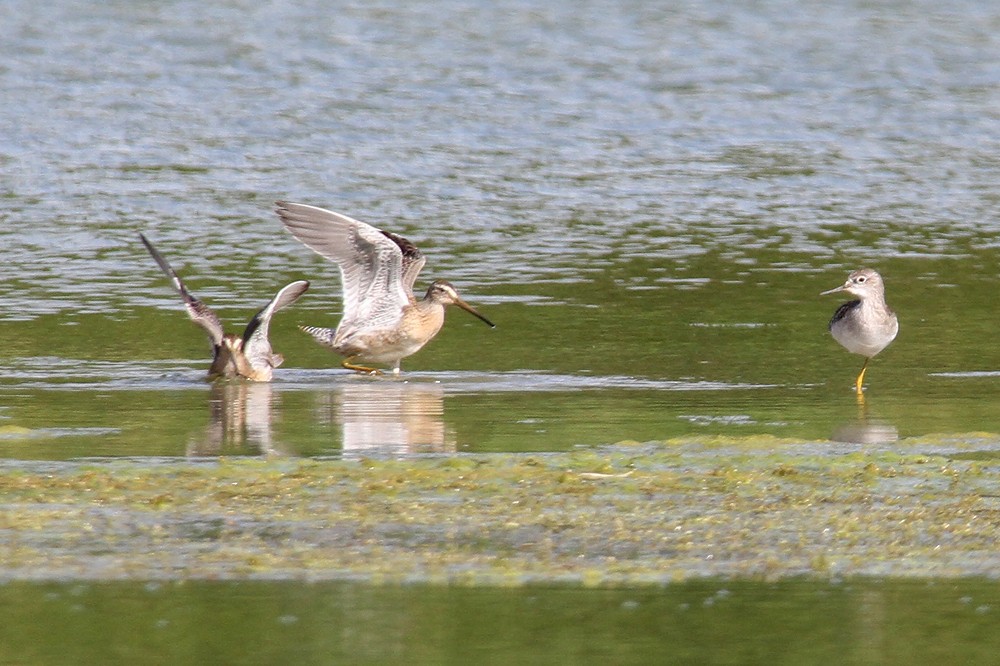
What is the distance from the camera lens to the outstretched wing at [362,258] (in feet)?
46.2

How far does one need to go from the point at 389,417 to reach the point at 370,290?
10.2 ft

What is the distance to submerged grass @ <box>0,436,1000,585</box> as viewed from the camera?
7598mm

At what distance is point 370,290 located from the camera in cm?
1453

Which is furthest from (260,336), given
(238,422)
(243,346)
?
(238,422)

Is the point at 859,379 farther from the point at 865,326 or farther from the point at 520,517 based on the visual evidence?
the point at 520,517

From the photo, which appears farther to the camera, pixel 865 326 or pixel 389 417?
pixel 865 326

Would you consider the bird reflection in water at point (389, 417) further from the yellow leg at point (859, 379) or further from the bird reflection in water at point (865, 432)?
the yellow leg at point (859, 379)

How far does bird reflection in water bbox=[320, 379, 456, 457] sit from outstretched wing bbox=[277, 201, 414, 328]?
0.99m

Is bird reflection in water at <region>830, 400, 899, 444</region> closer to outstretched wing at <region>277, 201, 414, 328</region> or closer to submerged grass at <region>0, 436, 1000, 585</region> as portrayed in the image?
submerged grass at <region>0, 436, 1000, 585</region>

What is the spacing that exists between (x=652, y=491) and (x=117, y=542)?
93.8 inches

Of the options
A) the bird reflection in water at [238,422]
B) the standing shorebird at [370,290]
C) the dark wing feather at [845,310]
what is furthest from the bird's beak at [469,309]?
the dark wing feather at [845,310]

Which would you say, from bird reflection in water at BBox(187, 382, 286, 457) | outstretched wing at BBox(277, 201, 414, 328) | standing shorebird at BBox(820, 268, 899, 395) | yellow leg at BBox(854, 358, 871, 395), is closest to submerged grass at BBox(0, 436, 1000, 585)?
bird reflection in water at BBox(187, 382, 286, 457)

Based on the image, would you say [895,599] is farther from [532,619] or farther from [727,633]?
[532,619]

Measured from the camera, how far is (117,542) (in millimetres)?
7887
